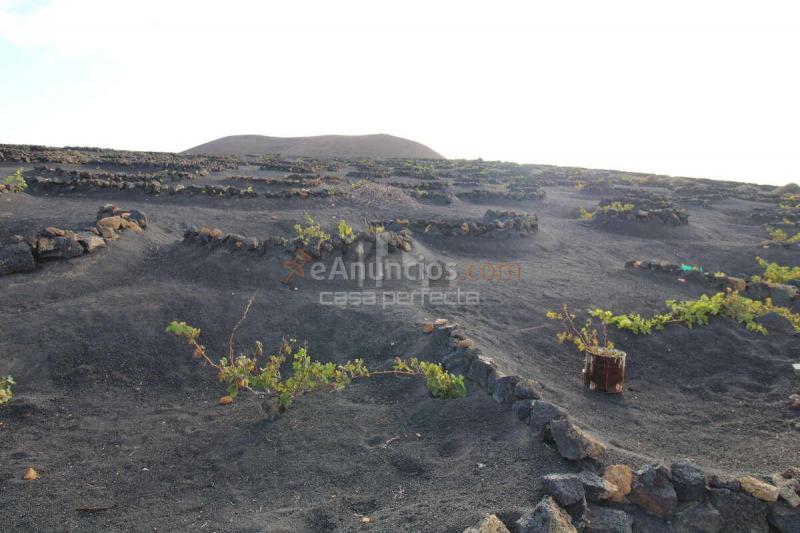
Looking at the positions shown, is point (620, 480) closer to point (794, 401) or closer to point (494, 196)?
point (794, 401)

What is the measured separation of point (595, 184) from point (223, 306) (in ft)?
82.9

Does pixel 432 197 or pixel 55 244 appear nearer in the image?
pixel 55 244

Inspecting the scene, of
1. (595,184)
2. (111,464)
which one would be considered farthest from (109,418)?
(595,184)

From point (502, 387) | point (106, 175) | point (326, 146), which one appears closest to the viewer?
point (502, 387)

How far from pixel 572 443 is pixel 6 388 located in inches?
221

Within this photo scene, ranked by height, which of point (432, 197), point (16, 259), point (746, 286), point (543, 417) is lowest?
point (543, 417)

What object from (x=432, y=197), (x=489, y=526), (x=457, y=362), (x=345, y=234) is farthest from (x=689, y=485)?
(x=432, y=197)

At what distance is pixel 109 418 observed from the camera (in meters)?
4.94

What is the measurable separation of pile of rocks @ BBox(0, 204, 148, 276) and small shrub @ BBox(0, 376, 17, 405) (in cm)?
307

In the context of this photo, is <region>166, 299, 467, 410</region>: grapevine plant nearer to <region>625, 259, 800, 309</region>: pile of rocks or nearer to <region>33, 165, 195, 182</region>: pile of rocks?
<region>625, 259, 800, 309</region>: pile of rocks

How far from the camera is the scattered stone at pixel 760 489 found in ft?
10.9

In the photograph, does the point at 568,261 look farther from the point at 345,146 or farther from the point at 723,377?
the point at 345,146

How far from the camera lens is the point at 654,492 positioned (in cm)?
330

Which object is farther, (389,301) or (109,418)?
(389,301)
